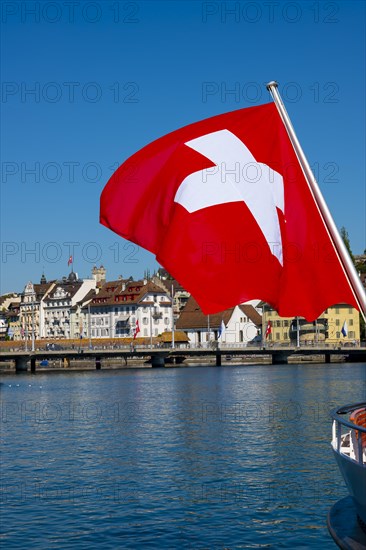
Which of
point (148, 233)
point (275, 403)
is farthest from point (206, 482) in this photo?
point (275, 403)

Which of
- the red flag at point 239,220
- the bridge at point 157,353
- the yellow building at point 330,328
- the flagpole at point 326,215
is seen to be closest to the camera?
the flagpole at point 326,215

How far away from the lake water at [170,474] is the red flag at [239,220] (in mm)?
14298

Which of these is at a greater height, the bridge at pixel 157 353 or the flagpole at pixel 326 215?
the flagpole at pixel 326 215

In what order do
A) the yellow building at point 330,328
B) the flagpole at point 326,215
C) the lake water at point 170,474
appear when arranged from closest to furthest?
the flagpole at point 326,215
the lake water at point 170,474
the yellow building at point 330,328

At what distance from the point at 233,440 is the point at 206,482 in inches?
505

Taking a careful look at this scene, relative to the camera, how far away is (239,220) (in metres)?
14.8

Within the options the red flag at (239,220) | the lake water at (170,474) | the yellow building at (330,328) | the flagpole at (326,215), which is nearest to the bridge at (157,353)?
the yellow building at (330,328)

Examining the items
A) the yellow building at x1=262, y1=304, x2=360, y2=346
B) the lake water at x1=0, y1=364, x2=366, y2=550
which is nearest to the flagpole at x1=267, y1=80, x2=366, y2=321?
the lake water at x1=0, y1=364, x2=366, y2=550

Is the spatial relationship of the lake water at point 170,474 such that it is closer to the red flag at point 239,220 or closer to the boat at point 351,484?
the boat at point 351,484

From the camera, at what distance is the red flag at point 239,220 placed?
14664mm

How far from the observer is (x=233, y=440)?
4997 cm

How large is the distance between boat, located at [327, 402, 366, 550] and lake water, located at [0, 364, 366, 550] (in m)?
8.66

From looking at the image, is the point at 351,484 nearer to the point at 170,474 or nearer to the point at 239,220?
the point at 239,220

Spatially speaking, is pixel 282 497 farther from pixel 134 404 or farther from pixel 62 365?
pixel 62 365
